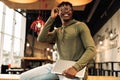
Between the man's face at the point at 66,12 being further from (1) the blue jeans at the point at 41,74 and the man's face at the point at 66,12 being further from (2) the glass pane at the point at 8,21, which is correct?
(2) the glass pane at the point at 8,21

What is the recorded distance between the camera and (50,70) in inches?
71.7

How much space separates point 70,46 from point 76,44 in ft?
0.17

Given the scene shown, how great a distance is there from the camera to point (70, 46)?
1815 mm

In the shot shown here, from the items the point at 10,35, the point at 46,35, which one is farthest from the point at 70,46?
the point at 10,35

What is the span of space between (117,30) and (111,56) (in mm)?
1439

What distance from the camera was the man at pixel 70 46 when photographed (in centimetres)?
172

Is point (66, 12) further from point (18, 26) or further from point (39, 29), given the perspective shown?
point (18, 26)

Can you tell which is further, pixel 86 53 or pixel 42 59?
pixel 42 59

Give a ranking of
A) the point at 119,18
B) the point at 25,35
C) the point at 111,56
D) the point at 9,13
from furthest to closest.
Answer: the point at 25,35 → the point at 9,13 → the point at 111,56 → the point at 119,18

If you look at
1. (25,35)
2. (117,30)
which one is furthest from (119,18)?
(25,35)

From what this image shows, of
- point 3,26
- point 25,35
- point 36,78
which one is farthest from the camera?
point 25,35

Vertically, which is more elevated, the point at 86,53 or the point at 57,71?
the point at 86,53

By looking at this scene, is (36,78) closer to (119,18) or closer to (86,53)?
(86,53)

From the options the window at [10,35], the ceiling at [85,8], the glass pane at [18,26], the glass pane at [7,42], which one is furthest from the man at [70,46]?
the glass pane at [18,26]
